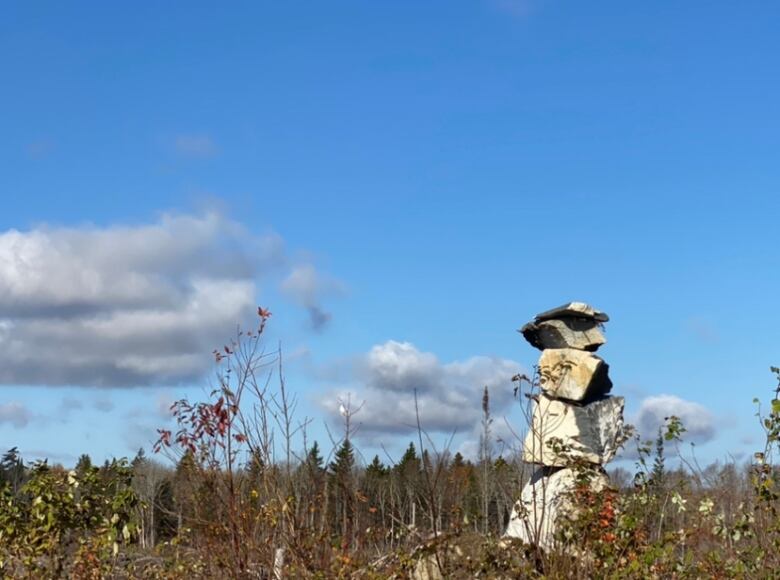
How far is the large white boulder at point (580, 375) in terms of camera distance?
1162 cm

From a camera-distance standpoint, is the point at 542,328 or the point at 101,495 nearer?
the point at 101,495

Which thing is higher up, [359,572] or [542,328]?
[542,328]

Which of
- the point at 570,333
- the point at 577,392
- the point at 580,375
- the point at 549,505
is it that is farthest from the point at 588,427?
the point at 549,505

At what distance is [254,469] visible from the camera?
27.7 ft

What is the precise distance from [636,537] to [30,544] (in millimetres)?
4577

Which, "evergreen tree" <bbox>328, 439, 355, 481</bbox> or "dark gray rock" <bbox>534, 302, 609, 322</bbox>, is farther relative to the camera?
"dark gray rock" <bbox>534, 302, 609, 322</bbox>

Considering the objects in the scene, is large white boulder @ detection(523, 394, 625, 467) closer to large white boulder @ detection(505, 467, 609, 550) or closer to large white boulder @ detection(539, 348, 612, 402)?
large white boulder @ detection(539, 348, 612, 402)

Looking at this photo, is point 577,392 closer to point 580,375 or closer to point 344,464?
point 580,375

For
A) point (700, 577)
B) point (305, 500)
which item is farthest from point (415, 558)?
point (700, 577)

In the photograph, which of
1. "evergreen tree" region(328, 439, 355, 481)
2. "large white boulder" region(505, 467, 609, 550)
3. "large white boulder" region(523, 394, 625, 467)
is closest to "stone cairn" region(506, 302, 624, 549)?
"large white boulder" region(523, 394, 625, 467)

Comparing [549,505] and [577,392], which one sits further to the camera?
[577,392]

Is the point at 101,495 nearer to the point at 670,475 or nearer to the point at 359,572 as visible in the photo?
the point at 359,572

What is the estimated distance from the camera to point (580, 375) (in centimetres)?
1166

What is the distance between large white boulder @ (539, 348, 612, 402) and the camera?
11625mm
